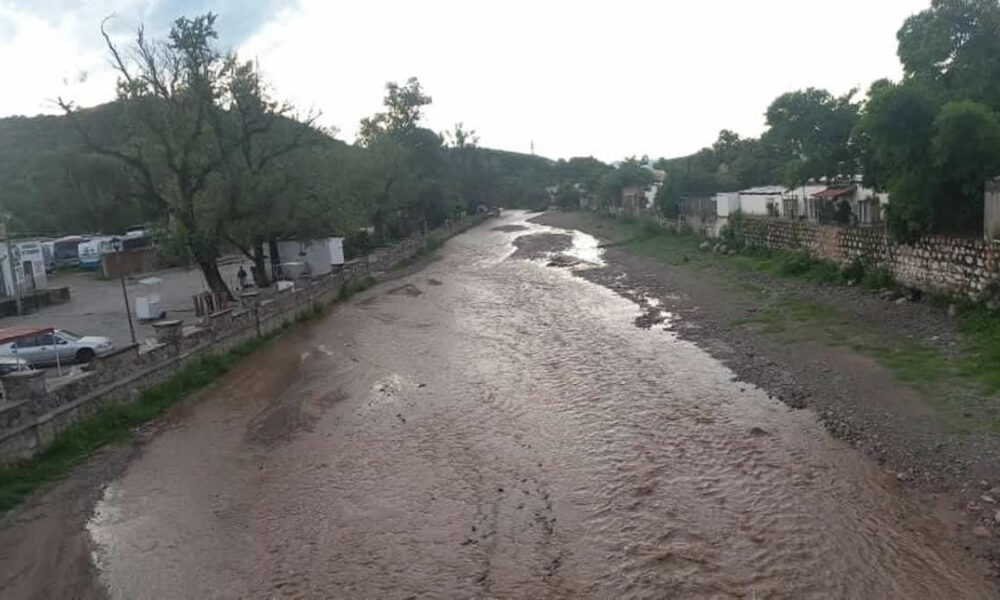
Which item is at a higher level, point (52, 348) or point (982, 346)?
point (52, 348)

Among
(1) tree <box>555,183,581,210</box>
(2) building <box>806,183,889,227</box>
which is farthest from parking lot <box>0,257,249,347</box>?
(1) tree <box>555,183,581,210</box>

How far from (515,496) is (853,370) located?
925 cm

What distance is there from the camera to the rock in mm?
9344

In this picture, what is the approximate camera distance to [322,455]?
47.0 ft

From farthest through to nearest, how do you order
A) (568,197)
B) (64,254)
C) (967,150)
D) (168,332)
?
(568,197) → (64,254) → (168,332) → (967,150)

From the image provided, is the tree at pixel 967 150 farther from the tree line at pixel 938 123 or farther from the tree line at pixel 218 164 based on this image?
the tree line at pixel 218 164

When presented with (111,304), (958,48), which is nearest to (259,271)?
(111,304)

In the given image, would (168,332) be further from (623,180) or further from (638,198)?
(623,180)

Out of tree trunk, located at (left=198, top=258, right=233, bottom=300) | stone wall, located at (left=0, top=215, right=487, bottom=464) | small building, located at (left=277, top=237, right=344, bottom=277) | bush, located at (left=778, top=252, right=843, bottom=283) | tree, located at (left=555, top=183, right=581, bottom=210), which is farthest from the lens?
tree, located at (left=555, top=183, right=581, bottom=210)

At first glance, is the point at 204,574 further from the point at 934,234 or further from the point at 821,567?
the point at 934,234

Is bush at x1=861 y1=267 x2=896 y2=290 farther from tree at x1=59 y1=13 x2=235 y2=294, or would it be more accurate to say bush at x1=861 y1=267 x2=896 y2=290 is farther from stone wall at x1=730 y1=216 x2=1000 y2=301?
tree at x1=59 y1=13 x2=235 y2=294

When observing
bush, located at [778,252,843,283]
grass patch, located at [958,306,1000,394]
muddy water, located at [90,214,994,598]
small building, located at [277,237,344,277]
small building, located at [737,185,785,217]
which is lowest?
muddy water, located at [90,214,994,598]

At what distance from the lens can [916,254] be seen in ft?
71.3

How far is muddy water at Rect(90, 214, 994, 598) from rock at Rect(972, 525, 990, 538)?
46 cm
